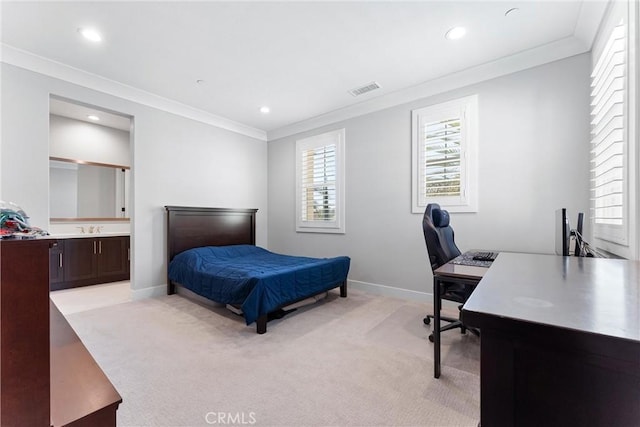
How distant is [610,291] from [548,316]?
0.42m

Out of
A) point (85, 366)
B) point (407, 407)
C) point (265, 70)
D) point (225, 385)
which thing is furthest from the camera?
point (265, 70)

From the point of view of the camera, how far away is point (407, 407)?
1.54 metres

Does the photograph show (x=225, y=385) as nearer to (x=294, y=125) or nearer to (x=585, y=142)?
(x=585, y=142)

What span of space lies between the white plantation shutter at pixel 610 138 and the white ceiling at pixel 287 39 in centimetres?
49

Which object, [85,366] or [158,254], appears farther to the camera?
[158,254]

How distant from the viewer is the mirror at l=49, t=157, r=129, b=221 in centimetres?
436

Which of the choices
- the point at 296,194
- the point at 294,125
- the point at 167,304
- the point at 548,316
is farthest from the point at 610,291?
the point at 294,125

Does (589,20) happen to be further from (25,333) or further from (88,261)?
(88,261)

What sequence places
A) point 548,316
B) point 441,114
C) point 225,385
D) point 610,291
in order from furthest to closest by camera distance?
point 441,114, point 225,385, point 610,291, point 548,316

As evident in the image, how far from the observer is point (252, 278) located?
250cm

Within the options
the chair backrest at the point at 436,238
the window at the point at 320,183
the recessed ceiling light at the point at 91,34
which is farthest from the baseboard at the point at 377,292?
the recessed ceiling light at the point at 91,34

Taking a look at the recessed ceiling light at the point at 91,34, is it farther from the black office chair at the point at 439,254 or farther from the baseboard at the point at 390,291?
the baseboard at the point at 390,291

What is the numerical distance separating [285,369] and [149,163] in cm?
327

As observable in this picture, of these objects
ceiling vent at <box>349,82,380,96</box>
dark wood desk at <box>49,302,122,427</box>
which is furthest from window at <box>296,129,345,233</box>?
dark wood desk at <box>49,302,122,427</box>
